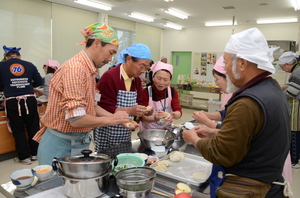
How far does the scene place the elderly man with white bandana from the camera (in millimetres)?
929

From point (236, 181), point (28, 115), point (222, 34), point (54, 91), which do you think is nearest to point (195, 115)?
point (236, 181)

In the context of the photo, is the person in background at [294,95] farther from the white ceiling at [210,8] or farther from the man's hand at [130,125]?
the white ceiling at [210,8]

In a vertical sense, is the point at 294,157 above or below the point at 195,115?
below

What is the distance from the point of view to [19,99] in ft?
11.6

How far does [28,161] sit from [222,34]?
9605mm

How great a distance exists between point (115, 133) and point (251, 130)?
54.0 inches

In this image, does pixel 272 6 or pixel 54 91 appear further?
pixel 272 6

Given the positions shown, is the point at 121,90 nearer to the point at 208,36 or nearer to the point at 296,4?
the point at 296,4

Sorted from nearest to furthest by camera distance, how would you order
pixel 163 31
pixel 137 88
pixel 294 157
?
pixel 137 88 < pixel 294 157 < pixel 163 31

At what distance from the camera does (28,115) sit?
369 cm

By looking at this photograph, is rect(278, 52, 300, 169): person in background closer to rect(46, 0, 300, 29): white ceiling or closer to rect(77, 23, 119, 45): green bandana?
rect(46, 0, 300, 29): white ceiling

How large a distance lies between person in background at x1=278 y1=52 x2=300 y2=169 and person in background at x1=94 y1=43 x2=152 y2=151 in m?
2.86

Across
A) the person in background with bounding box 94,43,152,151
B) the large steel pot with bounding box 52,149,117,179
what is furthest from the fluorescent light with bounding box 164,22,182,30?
the large steel pot with bounding box 52,149,117,179

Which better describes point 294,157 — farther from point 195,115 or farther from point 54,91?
point 54,91
